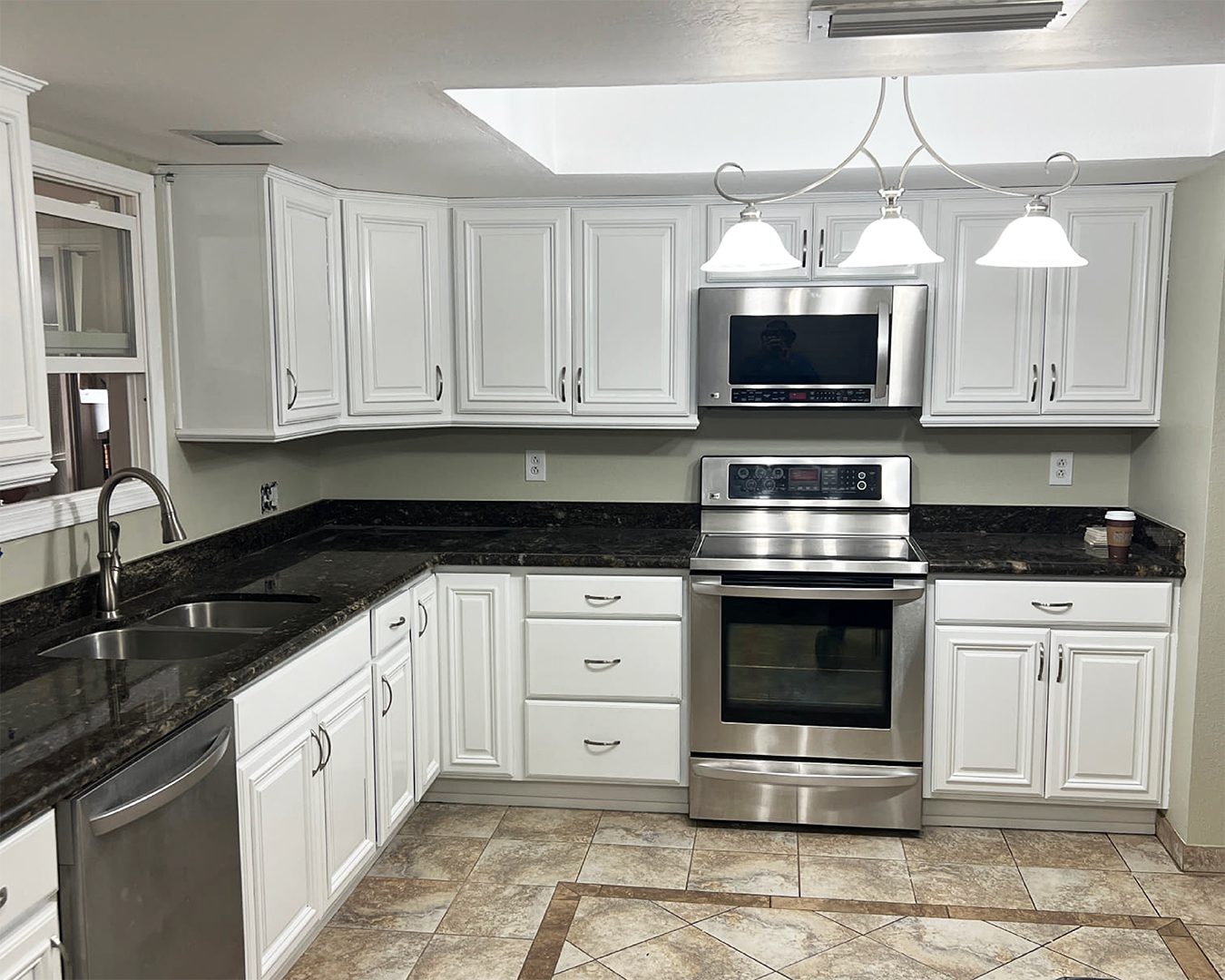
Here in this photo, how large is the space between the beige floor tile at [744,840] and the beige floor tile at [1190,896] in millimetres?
1061

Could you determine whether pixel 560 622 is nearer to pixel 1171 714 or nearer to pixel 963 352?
pixel 963 352

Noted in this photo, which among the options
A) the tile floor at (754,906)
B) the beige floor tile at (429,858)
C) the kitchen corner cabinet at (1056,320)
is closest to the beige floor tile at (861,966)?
the tile floor at (754,906)

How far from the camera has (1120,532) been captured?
3611 mm

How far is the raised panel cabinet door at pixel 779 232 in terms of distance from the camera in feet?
12.1

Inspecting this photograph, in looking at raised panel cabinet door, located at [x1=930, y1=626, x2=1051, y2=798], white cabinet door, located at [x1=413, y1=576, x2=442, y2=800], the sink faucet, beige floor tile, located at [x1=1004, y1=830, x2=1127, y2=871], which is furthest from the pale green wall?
the sink faucet

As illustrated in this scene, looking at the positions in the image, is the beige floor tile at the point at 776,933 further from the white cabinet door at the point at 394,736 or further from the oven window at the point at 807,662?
the white cabinet door at the point at 394,736

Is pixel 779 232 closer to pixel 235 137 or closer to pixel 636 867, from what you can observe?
pixel 235 137

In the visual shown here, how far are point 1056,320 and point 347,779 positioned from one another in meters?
2.68

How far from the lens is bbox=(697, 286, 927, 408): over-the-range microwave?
3676 mm

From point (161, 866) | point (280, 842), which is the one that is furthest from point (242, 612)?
point (161, 866)

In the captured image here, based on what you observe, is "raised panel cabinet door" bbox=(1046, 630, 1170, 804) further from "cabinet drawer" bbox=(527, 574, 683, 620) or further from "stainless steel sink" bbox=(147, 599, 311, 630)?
"stainless steel sink" bbox=(147, 599, 311, 630)

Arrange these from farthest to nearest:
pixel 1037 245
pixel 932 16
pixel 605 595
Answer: pixel 605 595 → pixel 1037 245 → pixel 932 16

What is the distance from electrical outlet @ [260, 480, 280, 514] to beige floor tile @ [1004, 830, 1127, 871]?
8.99ft

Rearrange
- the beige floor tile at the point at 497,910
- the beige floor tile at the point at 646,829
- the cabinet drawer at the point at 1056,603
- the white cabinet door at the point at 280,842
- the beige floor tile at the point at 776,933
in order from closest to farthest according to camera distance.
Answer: the white cabinet door at the point at 280,842, the beige floor tile at the point at 776,933, the beige floor tile at the point at 497,910, the cabinet drawer at the point at 1056,603, the beige floor tile at the point at 646,829
